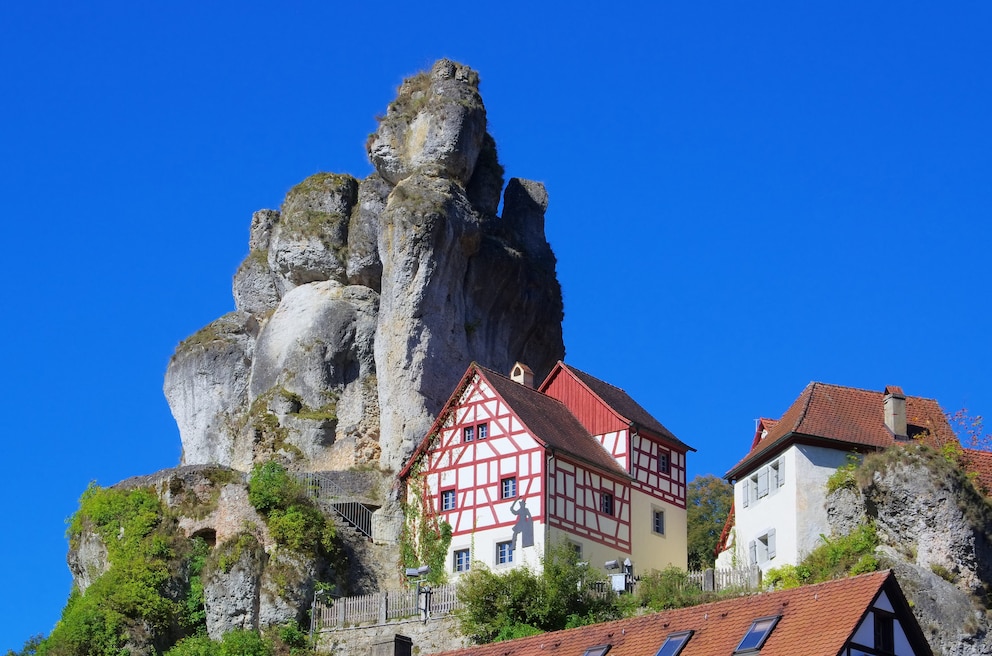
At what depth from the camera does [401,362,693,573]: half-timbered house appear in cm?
5525

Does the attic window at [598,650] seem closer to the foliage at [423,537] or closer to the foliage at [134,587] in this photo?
the foliage at [423,537]

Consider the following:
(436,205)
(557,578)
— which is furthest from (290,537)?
(436,205)

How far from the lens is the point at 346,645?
53188 millimetres

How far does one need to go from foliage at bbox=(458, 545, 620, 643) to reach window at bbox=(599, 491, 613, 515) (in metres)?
5.32

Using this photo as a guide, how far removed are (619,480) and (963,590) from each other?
43.4 feet

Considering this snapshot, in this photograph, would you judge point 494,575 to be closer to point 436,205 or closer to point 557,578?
point 557,578

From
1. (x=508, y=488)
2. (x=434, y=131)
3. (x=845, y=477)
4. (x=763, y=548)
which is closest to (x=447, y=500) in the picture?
(x=508, y=488)

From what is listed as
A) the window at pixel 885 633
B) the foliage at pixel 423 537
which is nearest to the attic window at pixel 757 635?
the window at pixel 885 633

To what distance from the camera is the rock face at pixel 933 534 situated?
46188 mm

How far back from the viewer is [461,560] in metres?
55.9

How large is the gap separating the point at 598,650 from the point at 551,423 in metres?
18.6

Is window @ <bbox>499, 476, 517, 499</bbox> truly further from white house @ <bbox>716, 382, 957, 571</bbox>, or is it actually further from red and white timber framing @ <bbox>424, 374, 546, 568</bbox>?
white house @ <bbox>716, 382, 957, 571</bbox>

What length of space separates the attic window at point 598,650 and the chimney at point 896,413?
48.3 feet

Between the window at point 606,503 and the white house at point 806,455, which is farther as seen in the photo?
the window at point 606,503
